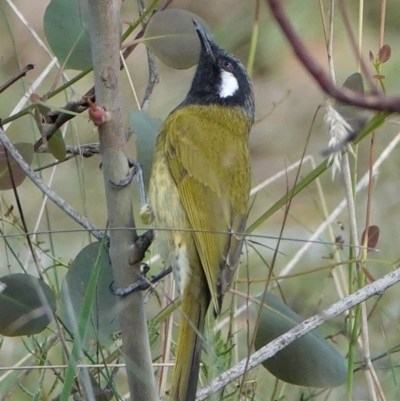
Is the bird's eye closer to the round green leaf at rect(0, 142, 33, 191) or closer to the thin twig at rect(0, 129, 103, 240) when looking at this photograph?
the round green leaf at rect(0, 142, 33, 191)

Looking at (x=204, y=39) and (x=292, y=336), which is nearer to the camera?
(x=292, y=336)

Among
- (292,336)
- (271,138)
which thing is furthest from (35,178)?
(271,138)

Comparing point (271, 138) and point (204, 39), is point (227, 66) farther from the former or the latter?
point (271, 138)

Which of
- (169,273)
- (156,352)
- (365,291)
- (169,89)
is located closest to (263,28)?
(169,89)

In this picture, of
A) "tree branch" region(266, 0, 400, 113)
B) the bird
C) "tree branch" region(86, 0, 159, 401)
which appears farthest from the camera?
the bird

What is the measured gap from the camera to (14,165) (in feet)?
7.29

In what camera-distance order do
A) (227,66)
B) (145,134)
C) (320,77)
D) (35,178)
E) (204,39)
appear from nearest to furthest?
1. (320,77)
2. (35,178)
3. (145,134)
4. (204,39)
5. (227,66)

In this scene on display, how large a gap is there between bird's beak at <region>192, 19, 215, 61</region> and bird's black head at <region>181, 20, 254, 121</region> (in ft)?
0.16

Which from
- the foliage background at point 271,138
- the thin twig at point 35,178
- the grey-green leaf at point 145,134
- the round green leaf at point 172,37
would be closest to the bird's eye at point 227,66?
the foliage background at point 271,138

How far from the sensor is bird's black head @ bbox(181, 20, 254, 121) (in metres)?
3.31

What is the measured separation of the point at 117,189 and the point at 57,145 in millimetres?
263

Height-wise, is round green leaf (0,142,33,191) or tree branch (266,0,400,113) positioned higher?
round green leaf (0,142,33,191)

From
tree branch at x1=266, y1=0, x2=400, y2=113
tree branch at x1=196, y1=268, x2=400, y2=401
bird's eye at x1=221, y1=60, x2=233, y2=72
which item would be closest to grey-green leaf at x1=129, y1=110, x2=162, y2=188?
bird's eye at x1=221, y1=60, x2=233, y2=72

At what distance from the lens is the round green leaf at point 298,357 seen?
7.55 ft
